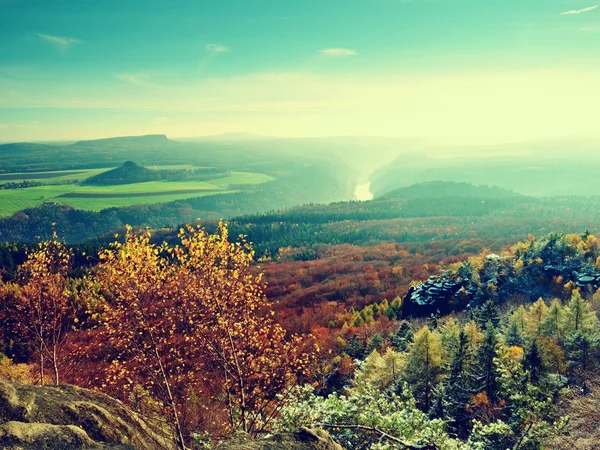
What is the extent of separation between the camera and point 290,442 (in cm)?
1493

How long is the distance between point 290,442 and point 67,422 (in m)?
9.53

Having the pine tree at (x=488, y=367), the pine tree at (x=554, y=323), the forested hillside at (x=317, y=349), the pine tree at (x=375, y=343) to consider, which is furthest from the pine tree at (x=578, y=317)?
the pine tree at (x=375, y=343)

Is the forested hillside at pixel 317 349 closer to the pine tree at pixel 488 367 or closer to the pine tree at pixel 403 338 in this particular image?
the pine tree at pixel 488 367

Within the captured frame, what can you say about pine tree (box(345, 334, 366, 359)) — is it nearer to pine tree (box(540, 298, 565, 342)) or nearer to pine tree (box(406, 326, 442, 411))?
pine tree (box(406, 326, 442, 411))

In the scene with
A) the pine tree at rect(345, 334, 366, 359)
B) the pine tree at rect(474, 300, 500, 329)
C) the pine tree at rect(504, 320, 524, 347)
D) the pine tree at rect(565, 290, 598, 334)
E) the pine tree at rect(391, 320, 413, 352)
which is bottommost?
the pine tree at rect(345, 334, 366, 359)

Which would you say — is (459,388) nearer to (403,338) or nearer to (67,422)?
(403,338)

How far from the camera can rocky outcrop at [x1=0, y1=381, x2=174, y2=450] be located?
13531 mm

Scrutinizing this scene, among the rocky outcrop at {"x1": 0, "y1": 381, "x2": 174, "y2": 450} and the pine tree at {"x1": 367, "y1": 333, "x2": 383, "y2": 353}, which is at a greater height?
the rocky outcrop at {"x1": 0, "y1": 381, "x2": 174, "y2": 450}

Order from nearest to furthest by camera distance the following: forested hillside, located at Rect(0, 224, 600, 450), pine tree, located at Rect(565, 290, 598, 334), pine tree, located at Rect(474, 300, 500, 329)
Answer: forested hillside, located at Rect(0, 224, 600, 450), pine tree, located at Rect(565, 290, 598, 334), pine tree, located at Rect(474, 300, 500, 329)

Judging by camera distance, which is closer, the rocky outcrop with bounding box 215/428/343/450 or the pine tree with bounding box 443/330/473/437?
the rocky outcrop with bounding box 215/428/343/450

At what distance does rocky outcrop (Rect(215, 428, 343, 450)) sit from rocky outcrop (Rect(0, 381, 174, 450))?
14.0 feet

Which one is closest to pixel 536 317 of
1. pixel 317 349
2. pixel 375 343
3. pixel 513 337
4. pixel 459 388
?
pixel 513 337

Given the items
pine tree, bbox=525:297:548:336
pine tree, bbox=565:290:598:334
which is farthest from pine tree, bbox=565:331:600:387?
pine tree, bbox=525:297:548:336

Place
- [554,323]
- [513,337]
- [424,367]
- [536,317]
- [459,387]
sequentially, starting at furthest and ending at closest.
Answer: [536,317], [513,337], [554,323], [424,367], [459,387]
